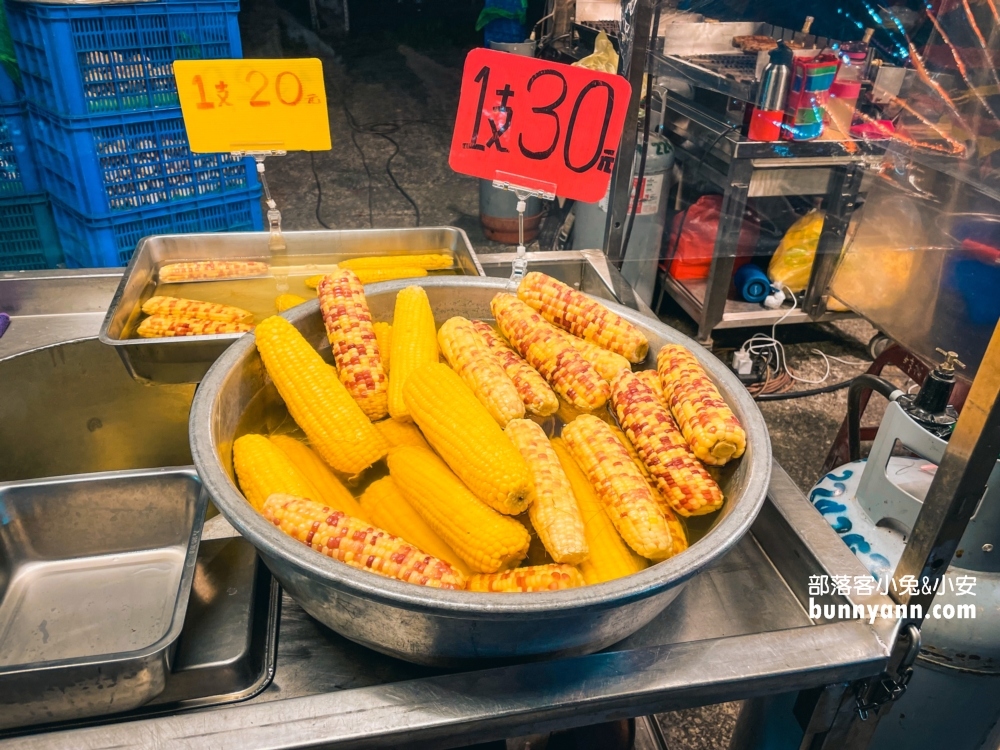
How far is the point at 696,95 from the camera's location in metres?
3.58

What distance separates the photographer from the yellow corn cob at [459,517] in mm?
909

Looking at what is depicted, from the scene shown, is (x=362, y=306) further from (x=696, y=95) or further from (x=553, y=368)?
(x=696, y=95)

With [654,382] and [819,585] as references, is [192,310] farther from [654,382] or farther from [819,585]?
[819,585]

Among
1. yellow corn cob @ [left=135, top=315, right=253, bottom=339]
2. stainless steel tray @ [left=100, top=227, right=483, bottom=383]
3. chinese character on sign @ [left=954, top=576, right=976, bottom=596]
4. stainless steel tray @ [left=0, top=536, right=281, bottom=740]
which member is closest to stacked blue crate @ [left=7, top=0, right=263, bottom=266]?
stainless steel tray @ [left=100, top=227, right=483, bottom=383]

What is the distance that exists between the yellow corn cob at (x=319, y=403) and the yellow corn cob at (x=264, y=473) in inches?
2.8

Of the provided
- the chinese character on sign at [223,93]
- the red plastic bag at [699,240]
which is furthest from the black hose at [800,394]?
the chinese character on sign at [223,93]

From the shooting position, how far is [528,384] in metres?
1.19

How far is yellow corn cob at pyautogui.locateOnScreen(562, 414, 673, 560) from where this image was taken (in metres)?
0.94

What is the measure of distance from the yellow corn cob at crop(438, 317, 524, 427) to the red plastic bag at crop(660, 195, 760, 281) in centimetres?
261

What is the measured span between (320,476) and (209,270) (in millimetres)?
980

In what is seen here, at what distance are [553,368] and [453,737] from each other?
0.62m

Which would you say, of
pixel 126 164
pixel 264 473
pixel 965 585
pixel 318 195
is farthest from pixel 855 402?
pixel 318 195

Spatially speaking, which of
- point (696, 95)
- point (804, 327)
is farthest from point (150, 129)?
point (804, 327)

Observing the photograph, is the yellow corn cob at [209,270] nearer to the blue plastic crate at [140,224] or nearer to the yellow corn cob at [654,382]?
the blue plastic crate at [140,224]
